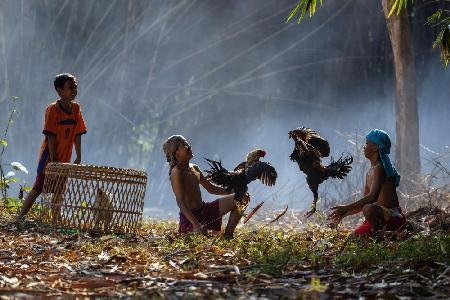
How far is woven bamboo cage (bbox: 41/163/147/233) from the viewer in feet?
22.2

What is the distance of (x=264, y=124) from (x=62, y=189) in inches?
334

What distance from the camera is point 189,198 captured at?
673cm

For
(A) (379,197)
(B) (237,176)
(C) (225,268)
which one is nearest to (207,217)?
(B) (237,176)

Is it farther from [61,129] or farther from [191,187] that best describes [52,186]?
[191,187]

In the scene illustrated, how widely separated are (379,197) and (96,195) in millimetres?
2695

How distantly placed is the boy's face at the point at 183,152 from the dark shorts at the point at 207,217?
479mm

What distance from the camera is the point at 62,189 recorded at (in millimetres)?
7004

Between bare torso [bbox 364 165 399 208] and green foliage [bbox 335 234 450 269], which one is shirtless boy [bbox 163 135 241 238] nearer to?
bare torso [bbox 364 165 399 208]

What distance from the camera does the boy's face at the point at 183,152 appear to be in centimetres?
661

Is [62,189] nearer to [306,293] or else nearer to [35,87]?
[306,293]

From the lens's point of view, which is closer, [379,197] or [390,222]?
[390,222]

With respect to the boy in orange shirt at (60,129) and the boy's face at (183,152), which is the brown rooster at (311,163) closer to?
the boy's face at (183,152)

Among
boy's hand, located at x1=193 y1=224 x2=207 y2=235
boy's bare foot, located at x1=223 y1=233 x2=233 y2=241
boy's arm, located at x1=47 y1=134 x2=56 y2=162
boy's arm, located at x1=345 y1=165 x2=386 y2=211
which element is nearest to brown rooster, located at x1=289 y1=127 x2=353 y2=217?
boy's arm, located at x1=345 y1=165 x2=386 y2=211

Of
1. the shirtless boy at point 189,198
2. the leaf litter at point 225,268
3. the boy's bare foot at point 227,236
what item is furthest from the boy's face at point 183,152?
the leaf litter at point 225,268
